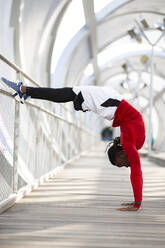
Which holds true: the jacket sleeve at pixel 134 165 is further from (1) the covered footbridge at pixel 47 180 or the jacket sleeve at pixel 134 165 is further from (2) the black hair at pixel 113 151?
(1) the covered footbridge at pixel 47 180

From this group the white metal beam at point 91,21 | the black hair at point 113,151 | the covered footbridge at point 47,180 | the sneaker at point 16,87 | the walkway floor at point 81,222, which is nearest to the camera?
the walkway floor at point 81,222

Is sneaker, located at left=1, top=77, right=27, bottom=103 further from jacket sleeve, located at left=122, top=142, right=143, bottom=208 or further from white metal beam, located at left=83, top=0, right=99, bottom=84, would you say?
white metal beam, located at left=83, top=0, right=99, bottom=84

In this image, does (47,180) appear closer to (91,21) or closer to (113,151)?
(113,151)

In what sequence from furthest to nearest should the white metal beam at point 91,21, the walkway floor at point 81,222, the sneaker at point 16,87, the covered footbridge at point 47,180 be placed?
the white metal beam at point 91,21 → the sneaker at point 16,87 → the covered footbridge at point 47,180 → the walkway floor at point 81,222

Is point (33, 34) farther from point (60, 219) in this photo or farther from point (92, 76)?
point (92, 76)

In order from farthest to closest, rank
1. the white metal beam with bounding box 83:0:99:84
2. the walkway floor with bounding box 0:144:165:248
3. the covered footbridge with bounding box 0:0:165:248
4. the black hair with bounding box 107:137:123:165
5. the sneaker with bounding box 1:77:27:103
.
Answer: the white metal beam with bounding box 83:0:99:84 → the black hair with bounding box 107:137:123:165 → the sneaker with bounding box 1:77:27:103 → the covered footbridge with bounding box 0:0:165:248 → the walkway floor with bounding box 0:144:165:248

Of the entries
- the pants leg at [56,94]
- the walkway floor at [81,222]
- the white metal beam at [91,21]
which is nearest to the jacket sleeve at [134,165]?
the walkway floor at [81,222]

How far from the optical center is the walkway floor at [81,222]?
2.80m

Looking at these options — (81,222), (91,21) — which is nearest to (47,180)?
(81,222)

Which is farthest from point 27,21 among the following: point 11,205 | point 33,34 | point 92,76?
point 92,76

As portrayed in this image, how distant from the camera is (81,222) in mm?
3477

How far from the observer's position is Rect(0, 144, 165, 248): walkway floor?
280 cm

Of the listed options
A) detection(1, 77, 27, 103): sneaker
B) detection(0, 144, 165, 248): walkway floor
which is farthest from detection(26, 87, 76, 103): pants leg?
detection(0, 144, 165, 248): walkway floor

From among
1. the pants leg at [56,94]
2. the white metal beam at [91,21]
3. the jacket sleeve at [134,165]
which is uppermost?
the white metal beam at [91,21]
